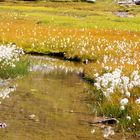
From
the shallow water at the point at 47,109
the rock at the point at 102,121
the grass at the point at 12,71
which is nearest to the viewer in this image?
the shallow water at the point at 47,109

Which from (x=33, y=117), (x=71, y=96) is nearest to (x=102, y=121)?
(x=33, y=117)

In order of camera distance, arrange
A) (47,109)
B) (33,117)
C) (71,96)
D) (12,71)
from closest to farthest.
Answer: (33,117), (47,109), (71,96), (12,71)

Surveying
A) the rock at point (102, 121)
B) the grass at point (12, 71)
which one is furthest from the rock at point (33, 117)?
the grass at point (12, 71)

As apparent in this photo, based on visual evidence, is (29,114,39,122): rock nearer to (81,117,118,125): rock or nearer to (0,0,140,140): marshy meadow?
(0,0,140,140): marshy meadow

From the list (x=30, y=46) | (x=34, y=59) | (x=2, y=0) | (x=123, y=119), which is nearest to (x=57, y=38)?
(x=30, y=46)

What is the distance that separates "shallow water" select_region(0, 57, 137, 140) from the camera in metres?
13.2

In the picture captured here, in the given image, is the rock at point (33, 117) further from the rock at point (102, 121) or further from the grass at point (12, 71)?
the grass at point (12, 71)

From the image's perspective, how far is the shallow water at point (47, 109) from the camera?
13.2m

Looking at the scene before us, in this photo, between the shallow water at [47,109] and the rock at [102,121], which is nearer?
the shallow water at [47,109]

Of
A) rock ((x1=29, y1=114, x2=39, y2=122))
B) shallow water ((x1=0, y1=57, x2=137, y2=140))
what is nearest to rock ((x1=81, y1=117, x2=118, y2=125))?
shallow water ((x1=0, y1=57, x2=137, y2=140))

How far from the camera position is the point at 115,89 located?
15.4 meters

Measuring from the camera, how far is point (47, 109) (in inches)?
628

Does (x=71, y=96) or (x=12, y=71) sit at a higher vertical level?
(x=12, y=71)

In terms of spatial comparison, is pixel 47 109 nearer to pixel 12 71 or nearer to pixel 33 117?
pixel 33 117
